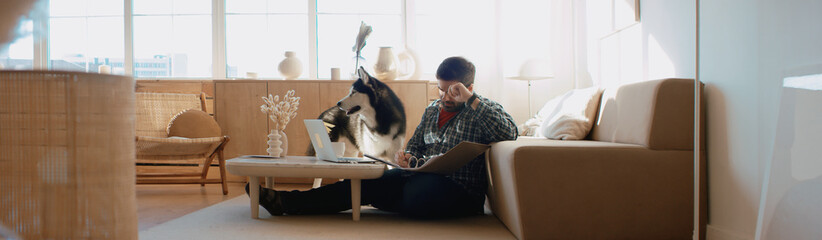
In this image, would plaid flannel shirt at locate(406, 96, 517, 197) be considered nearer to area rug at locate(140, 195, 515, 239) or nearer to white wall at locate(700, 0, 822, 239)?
area rug at locate(140, 195, 515, 239)

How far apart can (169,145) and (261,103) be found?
2.77ft

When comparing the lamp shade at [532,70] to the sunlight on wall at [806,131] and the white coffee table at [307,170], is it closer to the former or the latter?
the white coffee table at [307,170]

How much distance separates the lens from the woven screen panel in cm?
67

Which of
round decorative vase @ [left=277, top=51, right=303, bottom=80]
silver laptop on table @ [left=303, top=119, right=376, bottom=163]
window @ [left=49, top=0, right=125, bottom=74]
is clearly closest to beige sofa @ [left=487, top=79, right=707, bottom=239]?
silver laptop on table @ [left=303, top=119, right=376, bottom=163]

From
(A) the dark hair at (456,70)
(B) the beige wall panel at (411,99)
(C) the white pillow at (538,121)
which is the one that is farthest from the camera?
(B) the beige wall panel at (411,99)

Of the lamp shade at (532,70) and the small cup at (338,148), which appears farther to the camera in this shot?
the lamp shade at (532,70)

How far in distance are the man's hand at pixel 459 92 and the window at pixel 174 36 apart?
3.19 meters

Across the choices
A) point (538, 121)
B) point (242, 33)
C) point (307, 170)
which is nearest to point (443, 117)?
point (307, 170)

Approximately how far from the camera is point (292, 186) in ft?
13.4

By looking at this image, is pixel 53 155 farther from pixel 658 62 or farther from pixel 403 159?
pixel 658 62

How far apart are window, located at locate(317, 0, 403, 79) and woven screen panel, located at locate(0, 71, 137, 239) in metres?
4.30

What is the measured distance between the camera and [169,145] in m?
3.55

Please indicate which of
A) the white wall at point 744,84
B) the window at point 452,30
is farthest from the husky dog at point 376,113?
the window at point 452,30

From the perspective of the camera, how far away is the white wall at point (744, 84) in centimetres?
133
